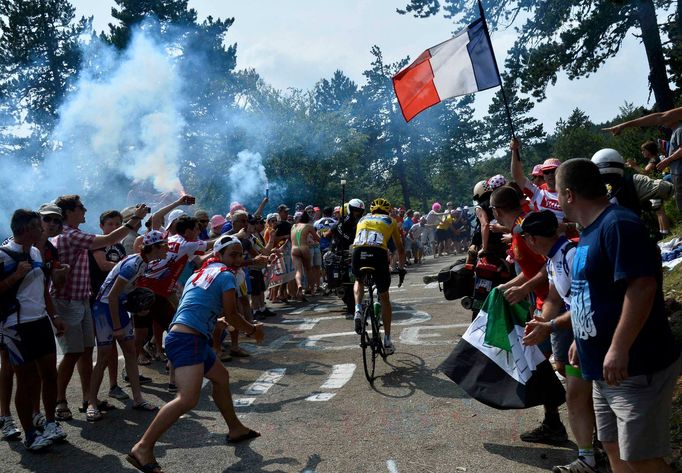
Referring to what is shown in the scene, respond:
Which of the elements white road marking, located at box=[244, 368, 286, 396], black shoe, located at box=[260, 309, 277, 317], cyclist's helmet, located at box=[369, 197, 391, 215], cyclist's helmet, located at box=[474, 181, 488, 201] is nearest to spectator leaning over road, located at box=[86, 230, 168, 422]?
white road marking, located at box=[244, 368, 286, 396]

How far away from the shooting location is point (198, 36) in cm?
3803

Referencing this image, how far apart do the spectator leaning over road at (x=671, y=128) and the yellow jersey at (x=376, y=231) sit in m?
3.05

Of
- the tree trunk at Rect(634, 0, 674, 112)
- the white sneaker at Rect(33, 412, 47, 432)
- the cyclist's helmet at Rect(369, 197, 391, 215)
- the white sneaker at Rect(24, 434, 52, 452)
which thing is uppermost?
the tree trunk at Rect(634, 0, 674, 112)

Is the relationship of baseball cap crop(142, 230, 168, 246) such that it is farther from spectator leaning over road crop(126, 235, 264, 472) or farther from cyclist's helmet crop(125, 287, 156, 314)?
spectator leaning over road crop(126, 235, 264, 472)

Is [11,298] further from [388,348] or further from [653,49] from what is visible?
[653,49]

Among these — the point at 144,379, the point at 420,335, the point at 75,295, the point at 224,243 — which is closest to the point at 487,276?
the point at 420,335

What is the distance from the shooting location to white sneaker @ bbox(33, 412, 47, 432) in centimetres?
580

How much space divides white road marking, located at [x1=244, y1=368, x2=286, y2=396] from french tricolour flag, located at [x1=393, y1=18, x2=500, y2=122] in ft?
12.7

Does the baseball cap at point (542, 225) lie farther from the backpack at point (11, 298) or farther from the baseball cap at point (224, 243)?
the backpack at point (11, 298)

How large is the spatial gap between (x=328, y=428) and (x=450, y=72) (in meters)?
5.05

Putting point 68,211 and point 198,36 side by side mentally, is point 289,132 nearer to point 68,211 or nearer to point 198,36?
point 198,36

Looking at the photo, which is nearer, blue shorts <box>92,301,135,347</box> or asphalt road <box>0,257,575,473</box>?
asphalt road <box>0,257,575,473</box>

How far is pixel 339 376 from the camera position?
25.4 ft

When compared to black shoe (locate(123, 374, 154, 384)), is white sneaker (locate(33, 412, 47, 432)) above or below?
above
